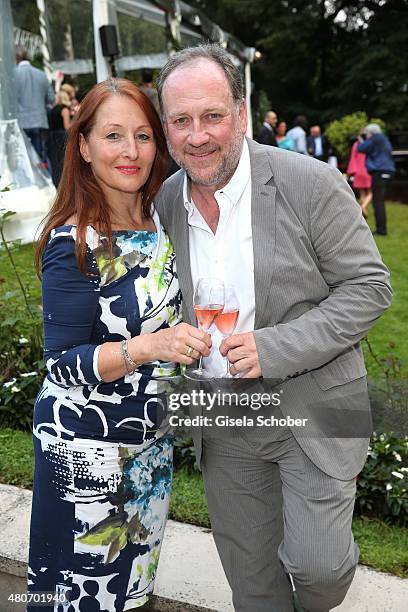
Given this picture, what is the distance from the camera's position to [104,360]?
2.20 meters

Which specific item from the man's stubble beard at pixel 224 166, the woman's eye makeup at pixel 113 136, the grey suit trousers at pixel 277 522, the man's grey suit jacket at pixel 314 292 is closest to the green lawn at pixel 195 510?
the grey suit trousers at pixel 277 522

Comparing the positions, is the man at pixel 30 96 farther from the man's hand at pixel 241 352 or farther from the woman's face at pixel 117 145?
the man's hand at pixel 241 352

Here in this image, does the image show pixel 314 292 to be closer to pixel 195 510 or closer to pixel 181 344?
pixel 181 344

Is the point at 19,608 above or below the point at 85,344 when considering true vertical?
below

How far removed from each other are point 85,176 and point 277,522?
1362 millimetres

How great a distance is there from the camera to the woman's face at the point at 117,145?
2.34 meters

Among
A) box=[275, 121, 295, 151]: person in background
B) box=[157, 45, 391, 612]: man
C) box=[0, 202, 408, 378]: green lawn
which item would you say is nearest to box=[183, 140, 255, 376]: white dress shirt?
box=[157, 45, 391, 612]: man

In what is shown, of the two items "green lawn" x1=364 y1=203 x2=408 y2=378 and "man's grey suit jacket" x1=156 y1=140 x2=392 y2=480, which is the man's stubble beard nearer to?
"man's grey suit jacket" x1=156 y1=140 x2=392 y2=480

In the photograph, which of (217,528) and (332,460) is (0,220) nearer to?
(217,528)

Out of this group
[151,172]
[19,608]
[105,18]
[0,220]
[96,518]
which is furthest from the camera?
[105,18]

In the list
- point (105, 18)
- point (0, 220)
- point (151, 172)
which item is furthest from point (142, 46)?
point (151, 172)

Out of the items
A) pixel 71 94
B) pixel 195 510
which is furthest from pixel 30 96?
pixel 195 510

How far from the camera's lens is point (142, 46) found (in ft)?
42.5

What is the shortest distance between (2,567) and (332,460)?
5.76ft
